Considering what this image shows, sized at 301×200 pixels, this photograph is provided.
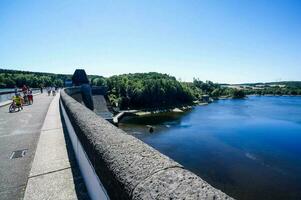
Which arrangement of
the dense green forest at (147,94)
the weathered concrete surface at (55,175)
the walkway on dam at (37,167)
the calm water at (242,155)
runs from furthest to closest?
the dense green forest at (147,94)
the calm water at (242,155)
the walkway on dam at (37,167)
the weathered concrete surface at (55,175)

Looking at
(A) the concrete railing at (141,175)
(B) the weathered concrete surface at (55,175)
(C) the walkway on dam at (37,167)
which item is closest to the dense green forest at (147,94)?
(C) the walkway on dam at (37,167)

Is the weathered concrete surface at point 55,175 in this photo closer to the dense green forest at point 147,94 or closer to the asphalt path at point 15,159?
the asphalt path at point 15,159

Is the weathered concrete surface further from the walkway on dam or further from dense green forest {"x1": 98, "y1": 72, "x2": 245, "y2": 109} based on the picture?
dense green forest {"x1": 98, "y1": 72, "x2": 245, "y2": 109}

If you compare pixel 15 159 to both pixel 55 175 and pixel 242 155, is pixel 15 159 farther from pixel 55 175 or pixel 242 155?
→ pixel 242 155

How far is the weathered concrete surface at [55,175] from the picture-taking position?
13.4ft

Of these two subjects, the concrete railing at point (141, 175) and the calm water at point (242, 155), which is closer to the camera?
the concrete railing at point (141, 175)

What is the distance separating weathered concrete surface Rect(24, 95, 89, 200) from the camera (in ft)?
13.4

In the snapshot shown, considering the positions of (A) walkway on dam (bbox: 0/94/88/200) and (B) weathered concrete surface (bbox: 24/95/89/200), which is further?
(A) walkway on dam (bbox: 0/94/88/200)

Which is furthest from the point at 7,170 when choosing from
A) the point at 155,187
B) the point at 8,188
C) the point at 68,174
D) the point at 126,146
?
the point at 155,187

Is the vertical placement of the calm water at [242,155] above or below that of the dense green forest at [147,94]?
below

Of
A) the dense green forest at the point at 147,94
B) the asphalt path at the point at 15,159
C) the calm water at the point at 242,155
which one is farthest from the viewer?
the dense green forest at the point at 147,94

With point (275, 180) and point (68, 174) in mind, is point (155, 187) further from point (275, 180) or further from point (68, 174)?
point (275, 180)

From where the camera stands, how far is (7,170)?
5.45 m

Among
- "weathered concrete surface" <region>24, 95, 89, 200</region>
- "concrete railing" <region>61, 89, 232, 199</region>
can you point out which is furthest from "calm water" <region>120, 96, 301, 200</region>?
"concrete railing" <region>61, 89, 232, 199</region>
